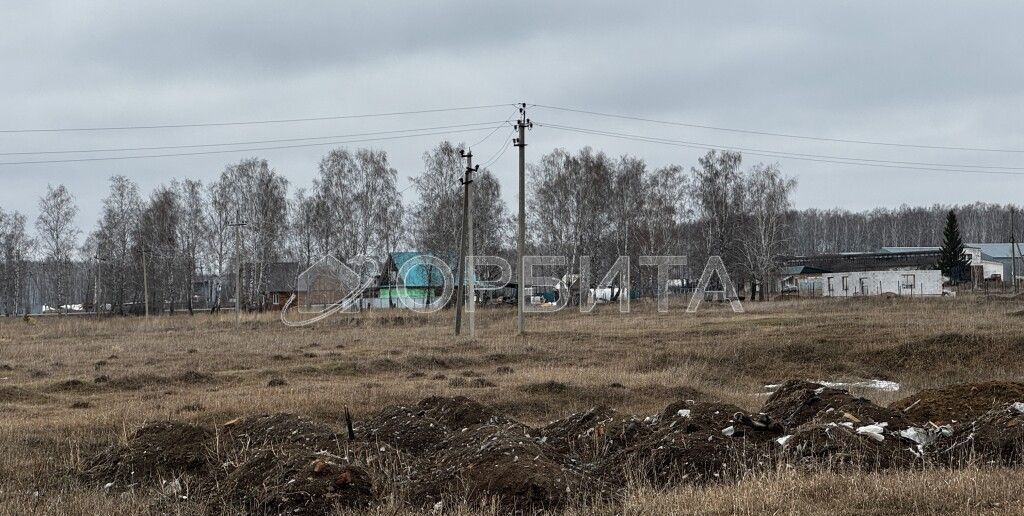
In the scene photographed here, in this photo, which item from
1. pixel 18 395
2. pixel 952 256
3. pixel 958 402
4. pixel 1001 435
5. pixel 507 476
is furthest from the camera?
pixel 952 256

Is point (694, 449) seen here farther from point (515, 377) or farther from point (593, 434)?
point (515, 377)

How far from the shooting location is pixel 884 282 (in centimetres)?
6231

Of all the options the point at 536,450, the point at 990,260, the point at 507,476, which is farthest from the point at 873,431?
the point at 990,260

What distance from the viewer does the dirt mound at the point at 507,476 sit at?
281 inches

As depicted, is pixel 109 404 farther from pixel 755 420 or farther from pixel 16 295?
pixel 16 295

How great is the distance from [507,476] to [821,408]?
499 cm

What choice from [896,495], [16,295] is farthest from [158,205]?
[896,495]

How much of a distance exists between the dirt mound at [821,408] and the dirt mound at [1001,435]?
90cm

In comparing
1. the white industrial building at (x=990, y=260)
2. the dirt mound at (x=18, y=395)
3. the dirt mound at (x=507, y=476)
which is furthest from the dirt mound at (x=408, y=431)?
the white industrial building at (x=990, y=260)

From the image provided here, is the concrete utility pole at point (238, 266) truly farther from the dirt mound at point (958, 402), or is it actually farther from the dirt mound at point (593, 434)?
the dirt mound at point (958, 402)

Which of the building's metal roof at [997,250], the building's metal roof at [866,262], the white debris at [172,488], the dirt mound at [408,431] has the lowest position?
the white debris at [172,488]

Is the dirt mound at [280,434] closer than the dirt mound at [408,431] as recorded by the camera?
Yes

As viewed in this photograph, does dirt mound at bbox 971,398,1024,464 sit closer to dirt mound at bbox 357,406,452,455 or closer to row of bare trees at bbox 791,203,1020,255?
dirt mound at bbox 357,406,452,455

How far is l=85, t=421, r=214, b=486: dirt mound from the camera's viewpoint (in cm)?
911
